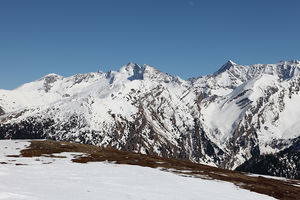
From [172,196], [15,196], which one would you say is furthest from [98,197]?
[172,196]

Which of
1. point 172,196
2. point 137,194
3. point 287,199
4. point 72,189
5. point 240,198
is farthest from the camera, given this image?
point 287,199

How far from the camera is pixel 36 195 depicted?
90.5ft

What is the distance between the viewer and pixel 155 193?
128ft

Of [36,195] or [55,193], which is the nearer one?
[36,195]

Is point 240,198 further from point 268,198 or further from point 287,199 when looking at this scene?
point 287,199

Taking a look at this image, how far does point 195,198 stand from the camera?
39.6 m

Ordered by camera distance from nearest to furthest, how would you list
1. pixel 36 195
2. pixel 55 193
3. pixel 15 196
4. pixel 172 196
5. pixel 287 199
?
1. pixel 15 196
2. pixel 36 195
3. pixel 55 193
4. pixel 172 196
5. pixel 287 199

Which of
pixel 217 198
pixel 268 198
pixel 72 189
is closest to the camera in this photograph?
pixel 72 189

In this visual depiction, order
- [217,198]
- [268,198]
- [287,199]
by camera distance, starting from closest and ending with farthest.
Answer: [217,198] < [268,198] < [287,199]

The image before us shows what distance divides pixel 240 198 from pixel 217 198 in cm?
534

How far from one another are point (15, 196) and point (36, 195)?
221cm

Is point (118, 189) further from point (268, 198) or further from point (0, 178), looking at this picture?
point (268, 198)

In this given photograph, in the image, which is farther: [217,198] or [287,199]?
[287,199]

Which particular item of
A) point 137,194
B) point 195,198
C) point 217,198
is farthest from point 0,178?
point 217,198
